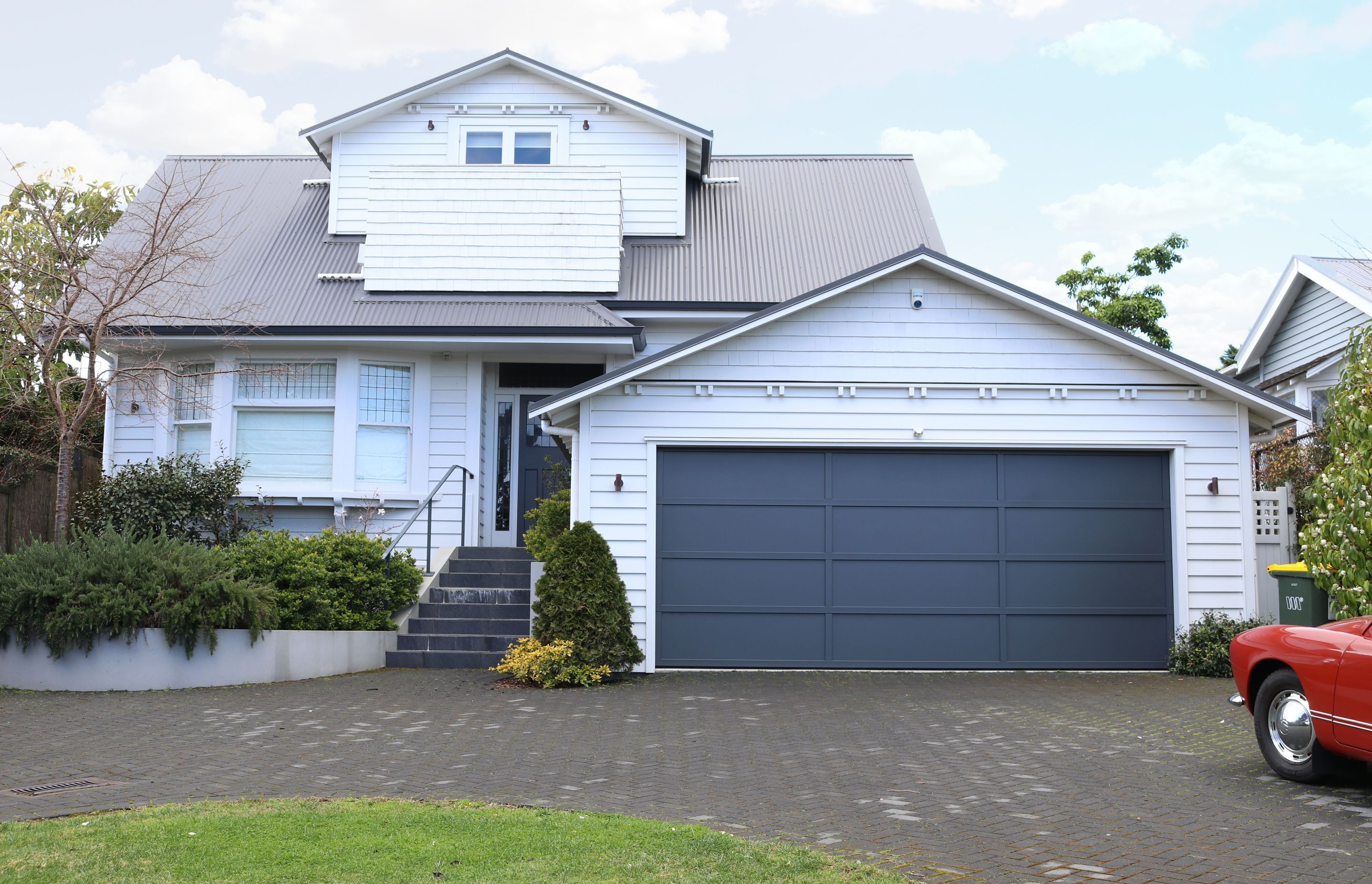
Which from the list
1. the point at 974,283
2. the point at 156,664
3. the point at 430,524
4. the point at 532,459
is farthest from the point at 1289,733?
the point at 532,459

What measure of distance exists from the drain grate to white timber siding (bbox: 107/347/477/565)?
7.70 meters

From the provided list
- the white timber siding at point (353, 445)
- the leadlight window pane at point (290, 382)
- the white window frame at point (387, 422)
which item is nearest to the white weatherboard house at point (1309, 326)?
the white timber siding at point (353, 445)

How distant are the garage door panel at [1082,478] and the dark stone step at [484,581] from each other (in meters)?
5.92

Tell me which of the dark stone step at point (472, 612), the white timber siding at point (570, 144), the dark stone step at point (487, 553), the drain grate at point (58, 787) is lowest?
the drain grate at point (58, 787)

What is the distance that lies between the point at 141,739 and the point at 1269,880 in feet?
24.6

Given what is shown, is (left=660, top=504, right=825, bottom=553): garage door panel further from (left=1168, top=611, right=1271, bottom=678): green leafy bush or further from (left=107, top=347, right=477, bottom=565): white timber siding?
(left=1168, top=611, right=1271, bottom=678): green leafy bush

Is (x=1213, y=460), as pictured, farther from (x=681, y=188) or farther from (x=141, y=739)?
(x=141, y=739)

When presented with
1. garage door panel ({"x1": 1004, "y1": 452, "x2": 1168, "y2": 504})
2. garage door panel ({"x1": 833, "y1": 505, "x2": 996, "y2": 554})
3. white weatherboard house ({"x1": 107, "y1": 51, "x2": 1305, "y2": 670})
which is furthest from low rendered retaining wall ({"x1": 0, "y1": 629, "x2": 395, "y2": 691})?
garage door panel ({"x1": 1004, "y1": 452, "x2": 1168, "y2": 504})

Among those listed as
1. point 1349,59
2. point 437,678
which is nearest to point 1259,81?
point 1349,59

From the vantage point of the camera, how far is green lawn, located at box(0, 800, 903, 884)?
479 centimetres

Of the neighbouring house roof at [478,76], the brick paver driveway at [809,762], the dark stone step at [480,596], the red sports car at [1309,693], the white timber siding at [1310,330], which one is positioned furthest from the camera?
the neighbouring house roof at [478,76]

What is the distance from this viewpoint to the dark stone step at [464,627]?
12969 millimetres

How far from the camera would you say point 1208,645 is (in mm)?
11984

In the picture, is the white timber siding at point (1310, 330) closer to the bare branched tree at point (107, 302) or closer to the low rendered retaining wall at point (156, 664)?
the low rendered retaining wall at point (156, 664)
